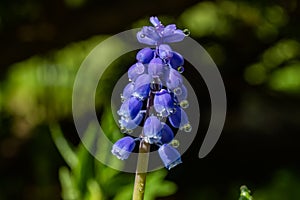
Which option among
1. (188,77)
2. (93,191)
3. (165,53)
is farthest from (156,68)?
(188,77)

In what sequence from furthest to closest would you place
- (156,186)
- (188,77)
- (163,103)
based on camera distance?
(188,77) < (156,186) < (163,103)

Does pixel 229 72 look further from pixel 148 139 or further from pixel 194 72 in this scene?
pixel 148 139

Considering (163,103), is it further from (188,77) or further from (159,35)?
(188,77)

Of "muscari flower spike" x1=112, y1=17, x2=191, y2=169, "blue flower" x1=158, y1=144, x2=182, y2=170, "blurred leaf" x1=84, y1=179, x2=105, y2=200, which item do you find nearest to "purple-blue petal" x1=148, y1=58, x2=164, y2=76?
"muscari flower spike" x1=112, y1=17, x2=191, y2=169

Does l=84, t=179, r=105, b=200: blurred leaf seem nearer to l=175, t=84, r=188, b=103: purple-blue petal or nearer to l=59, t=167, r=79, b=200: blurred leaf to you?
l=59, t=167, r=79, b=200: blurred leaf

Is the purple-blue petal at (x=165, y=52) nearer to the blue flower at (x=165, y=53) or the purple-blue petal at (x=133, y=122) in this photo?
the blue flower at (x=165, y=53)
